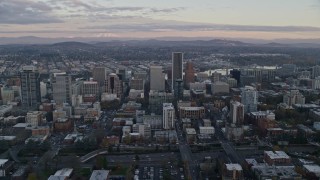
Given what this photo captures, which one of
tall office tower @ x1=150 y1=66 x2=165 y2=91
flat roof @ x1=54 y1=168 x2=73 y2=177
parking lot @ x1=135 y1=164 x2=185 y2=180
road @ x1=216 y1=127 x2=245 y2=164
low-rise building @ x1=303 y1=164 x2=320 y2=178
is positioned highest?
tall office tower @ x1=150 y1=66 x2=165 y2=91

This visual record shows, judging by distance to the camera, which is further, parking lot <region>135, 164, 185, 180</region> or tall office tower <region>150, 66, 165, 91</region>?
tall office tower <region>150, 66, 165, 91</region>

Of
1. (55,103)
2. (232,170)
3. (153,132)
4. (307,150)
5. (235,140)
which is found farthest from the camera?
(55,103)

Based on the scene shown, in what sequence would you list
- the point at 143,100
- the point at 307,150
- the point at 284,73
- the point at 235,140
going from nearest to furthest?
the point at 307,150 < the point at 235,140 < the point at 143,100 < the point at 284,73

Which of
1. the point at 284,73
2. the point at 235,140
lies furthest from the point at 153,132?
the point at 284,73

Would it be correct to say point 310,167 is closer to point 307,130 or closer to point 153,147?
point 307,130

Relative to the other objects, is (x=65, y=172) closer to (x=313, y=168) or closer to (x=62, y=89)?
(x=313, y=168)

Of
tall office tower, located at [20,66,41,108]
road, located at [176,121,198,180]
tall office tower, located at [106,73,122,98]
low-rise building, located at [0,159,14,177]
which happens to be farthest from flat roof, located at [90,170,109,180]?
tall office tower, located at [106,73,122,98]

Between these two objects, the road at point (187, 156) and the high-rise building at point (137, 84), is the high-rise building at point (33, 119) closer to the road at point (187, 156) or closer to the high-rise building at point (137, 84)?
the road at point (187, 156)

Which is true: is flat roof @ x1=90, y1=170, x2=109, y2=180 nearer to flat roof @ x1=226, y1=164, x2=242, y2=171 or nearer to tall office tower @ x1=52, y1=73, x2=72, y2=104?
flat roof @ x1=226, y1=164, x2=242, y2=171
